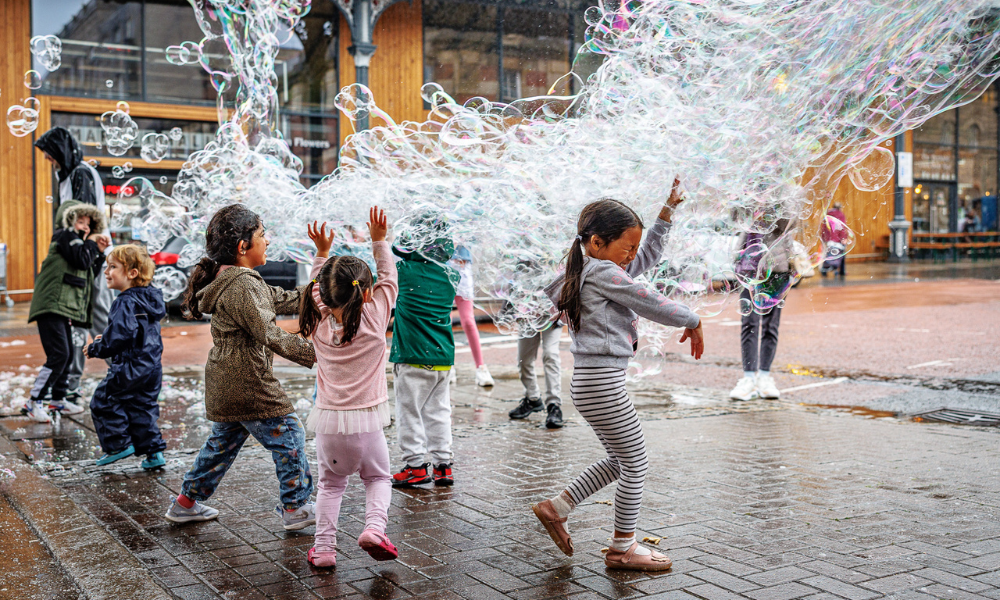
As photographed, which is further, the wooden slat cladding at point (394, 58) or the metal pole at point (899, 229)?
the metal pole at point (899, 229)

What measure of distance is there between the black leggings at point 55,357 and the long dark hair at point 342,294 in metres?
4.09

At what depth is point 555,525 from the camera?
3.93m

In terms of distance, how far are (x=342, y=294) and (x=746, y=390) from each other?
4950 mm

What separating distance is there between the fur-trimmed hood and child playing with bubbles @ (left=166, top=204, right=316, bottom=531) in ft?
10.7

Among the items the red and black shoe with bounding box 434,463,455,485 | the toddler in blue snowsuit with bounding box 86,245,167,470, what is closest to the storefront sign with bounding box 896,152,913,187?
the red and black shoe with bounding box 434,463,455,485

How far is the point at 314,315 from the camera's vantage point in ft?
13.3

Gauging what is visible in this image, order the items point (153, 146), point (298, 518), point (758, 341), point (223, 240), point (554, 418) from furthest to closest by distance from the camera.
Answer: point (758, 341), point (153, 146), point (554, 418), point (223, 240), point (298, 518)

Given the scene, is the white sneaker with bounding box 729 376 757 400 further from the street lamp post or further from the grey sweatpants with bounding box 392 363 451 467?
the street lamp post

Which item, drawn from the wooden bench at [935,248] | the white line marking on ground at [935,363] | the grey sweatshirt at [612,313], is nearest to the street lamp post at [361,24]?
the white line marking on ground at [935,363]

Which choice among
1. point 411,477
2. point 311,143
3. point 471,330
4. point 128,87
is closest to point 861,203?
point 411,477

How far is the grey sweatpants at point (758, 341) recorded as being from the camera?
809 centimetres

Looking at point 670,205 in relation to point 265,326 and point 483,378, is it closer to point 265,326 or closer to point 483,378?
point 265,326

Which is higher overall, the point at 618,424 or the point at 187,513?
the point at 618,424

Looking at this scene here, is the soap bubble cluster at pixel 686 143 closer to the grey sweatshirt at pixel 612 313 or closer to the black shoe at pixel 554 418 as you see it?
the grey sweatshirt at pixel 612 313
